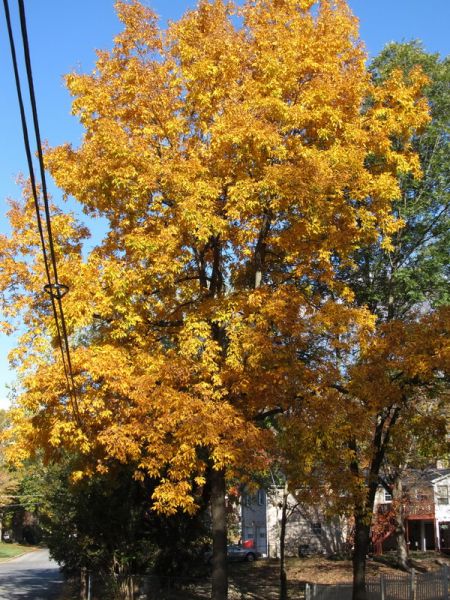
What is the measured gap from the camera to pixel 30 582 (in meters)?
31.3

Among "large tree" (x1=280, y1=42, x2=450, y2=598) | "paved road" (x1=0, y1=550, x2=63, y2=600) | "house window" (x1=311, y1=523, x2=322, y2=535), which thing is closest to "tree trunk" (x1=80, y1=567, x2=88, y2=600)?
"paved road" (x1=0, y1=550, x2=63, y2=600)

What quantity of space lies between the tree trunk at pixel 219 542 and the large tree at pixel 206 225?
0.19 feet

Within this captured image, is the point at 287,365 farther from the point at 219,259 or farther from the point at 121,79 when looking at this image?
the point at 121,79

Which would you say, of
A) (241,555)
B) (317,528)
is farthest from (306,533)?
(241,555)

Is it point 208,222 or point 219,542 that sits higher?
point 208,222

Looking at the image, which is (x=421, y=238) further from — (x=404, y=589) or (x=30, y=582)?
(x=30, y=582)

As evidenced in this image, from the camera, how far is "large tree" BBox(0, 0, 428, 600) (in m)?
11.7

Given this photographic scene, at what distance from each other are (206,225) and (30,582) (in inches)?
1039

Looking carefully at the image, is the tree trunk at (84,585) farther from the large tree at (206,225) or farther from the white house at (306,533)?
the white house at (306,533)

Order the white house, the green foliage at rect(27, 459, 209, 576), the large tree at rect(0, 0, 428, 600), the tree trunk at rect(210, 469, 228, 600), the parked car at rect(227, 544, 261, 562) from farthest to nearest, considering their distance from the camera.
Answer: the white house, the parked car at rect(227, 544, 261, 562), the green foliage at rect(27, 459, 209, 576), the tree trunk at rect(210, 469, 228, 600), the large tree at rect(0, 0, 428, 600)

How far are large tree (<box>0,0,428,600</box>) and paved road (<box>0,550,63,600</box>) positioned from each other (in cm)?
1520

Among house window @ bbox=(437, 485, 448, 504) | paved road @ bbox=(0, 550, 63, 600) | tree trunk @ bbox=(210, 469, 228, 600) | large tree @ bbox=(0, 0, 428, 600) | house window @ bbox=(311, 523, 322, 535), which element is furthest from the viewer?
house window @ bbox=(437, 485, 448, 504)

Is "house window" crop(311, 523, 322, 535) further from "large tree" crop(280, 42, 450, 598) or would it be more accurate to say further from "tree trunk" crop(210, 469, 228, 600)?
"tree trunk" crop(210, 469, 228, 600)

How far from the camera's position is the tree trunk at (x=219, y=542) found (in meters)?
13.0
